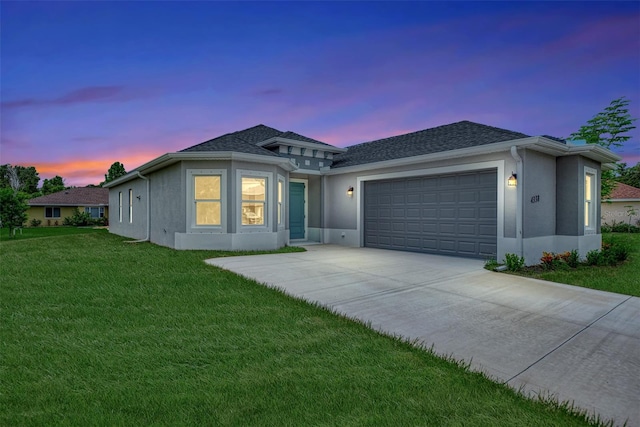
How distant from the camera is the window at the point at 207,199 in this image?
1008 cm

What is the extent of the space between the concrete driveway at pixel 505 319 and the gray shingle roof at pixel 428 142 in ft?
12.7

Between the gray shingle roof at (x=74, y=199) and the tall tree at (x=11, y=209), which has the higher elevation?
the gray shingle roof at (x=74, y=199)

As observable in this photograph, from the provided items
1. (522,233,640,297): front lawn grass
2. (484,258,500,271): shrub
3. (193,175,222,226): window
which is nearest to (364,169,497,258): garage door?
(484,258,500,271): shrub

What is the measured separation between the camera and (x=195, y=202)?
395 inches

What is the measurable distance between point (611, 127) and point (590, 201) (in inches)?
342

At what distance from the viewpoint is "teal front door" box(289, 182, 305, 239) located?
13562mm

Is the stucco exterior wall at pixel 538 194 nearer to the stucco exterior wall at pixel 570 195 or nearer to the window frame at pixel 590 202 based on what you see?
the stucco exterior wall at pixel 570 195

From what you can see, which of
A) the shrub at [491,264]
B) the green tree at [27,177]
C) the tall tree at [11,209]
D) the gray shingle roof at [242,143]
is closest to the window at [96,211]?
the tall tree at [11,209]

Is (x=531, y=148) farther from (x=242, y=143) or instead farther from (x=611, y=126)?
(x=611, y=126)

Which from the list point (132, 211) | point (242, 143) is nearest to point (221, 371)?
point (242, 143)

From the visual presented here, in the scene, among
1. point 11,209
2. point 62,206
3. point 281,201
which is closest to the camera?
point 281,201

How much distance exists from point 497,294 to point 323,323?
11.0 ft

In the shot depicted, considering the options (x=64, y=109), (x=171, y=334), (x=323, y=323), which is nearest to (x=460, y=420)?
(x=323, y=323)

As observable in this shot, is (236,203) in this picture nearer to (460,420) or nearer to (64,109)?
(460,420)
